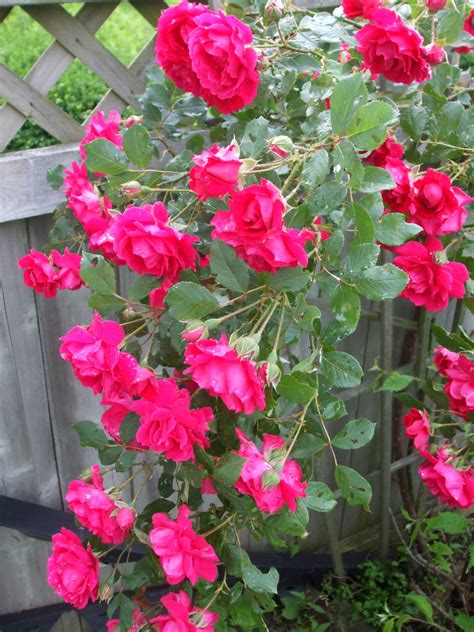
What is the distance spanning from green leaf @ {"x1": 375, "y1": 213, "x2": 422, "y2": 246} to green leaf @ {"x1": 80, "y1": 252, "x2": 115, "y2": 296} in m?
0.39

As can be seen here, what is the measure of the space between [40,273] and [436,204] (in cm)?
70

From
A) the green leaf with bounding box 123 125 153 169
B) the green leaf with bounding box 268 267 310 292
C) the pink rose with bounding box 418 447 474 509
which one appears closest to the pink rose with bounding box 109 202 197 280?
the green leaf with bounding box 268 267 310 292

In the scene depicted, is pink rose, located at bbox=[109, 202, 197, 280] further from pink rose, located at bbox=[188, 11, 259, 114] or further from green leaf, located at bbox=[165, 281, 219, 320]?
pink rose, located at bbox=[188, 11, 259, 114]

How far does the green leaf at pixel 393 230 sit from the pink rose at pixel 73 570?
0.66 metres

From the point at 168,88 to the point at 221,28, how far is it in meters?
0.53

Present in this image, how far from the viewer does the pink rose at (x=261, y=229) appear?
0.81m

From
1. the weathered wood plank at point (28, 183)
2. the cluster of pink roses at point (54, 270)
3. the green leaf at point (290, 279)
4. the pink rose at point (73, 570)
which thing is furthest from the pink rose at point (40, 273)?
the green leaf at point (290, 279)

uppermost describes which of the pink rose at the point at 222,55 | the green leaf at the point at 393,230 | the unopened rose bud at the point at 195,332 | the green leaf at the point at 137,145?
the pink rose at the point at 222,55

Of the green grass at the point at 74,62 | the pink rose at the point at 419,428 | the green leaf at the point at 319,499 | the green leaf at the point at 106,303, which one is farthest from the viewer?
the green grass at the point at 74,62

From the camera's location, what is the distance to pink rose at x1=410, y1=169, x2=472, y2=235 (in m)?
1.17

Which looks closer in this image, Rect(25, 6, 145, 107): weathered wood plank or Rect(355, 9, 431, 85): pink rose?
Rect(355, 9, 431, 85): pink rose

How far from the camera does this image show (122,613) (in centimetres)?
127

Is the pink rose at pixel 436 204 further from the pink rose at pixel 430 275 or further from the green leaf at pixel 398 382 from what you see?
the green leaf at pixel 398 382

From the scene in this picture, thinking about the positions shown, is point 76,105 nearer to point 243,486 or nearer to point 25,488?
point 25,488
